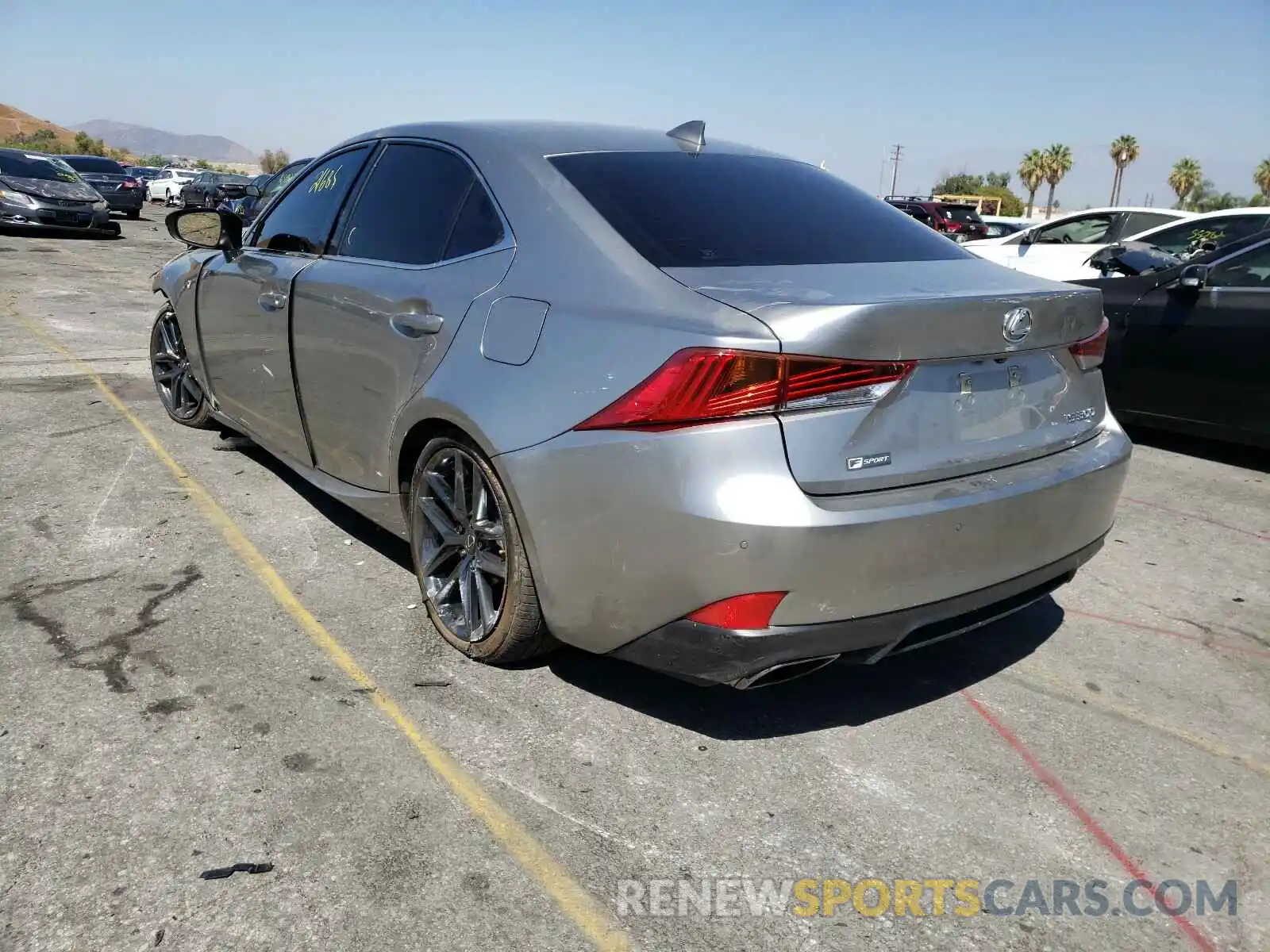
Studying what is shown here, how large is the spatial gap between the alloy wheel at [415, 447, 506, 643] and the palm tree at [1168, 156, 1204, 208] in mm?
85615

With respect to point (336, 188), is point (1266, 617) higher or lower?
lower

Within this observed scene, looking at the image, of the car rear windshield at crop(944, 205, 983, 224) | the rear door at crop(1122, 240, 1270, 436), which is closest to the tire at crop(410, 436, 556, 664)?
the rear door at crop(1122, 240, 1270, 436)

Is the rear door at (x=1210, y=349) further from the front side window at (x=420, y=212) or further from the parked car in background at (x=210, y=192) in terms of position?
the parked car in background at (x=210, y=192)

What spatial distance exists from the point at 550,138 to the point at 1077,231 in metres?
11.0

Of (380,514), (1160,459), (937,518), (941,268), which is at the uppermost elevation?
(941,268)

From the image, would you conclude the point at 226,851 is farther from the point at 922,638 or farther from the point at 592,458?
the point at 922,638

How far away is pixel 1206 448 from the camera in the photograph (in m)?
6.59

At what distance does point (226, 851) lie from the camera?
2316 mm

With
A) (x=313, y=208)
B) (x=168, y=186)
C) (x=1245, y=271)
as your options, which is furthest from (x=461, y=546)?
(x=168, y=186)

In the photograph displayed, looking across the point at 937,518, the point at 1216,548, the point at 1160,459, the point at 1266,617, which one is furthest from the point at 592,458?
the point at 1160,459

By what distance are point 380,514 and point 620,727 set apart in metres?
1.27

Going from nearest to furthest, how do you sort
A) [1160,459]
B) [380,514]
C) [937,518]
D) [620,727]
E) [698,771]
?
[937,518], [698,771], [620,727], [380,514], [1160,459]

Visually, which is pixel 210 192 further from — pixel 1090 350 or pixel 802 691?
pixel 1090 350

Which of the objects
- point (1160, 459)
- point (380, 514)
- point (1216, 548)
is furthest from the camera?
point (1160, 459)
